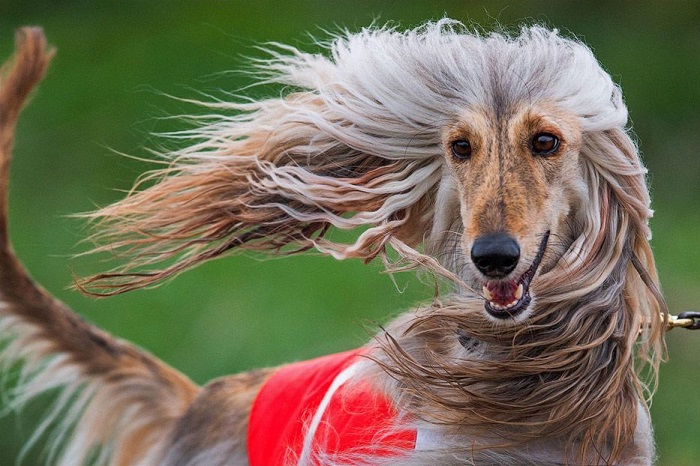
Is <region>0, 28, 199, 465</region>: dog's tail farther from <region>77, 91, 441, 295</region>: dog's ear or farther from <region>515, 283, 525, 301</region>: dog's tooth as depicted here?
<region>515, 283, 525, 301</region>: dog's tooth

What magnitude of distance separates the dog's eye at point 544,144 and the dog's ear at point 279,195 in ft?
1.02

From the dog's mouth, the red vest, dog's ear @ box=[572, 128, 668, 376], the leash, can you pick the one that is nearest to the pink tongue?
the dog's mouth

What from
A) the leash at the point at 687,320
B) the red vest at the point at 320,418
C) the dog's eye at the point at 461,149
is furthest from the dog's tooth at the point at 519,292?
the leash at the point at 687,320

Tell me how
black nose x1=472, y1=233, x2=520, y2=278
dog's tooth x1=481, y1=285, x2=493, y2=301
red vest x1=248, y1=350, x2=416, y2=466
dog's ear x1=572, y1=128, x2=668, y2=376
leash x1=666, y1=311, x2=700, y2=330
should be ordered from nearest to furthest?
black nose x1=472, y1=233, x2=520, y2=278 < dog's tooth x1=481, y1=285, x2=493, y2=301 < dog's ear x1=572, y1=128, x2=668, y2=376 < red vest x1=248, y1=350, x2=416, y2=466 < leash x1=666, y1=311, x2=700, y2=330

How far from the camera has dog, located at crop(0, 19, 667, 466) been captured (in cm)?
272

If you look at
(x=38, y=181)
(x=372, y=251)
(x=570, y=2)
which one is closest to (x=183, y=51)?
(x=38, y=181)

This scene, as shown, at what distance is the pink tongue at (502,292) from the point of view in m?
2.67

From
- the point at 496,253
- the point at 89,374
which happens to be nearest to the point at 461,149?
the point at 496,253

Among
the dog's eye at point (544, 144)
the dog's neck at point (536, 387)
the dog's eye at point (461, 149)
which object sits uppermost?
the dog's eye at point (544, 144)

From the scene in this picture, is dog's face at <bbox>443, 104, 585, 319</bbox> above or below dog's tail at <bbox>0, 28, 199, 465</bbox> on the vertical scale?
above

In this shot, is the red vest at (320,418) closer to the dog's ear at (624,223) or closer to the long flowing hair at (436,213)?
the long flowing hair at (436,213)

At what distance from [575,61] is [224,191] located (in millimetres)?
972

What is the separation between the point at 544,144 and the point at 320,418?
→ 35.3 inches

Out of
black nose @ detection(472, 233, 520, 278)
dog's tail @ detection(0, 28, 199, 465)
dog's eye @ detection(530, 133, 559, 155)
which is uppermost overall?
dog's eye @ detection(530, 133, 559, 155)
